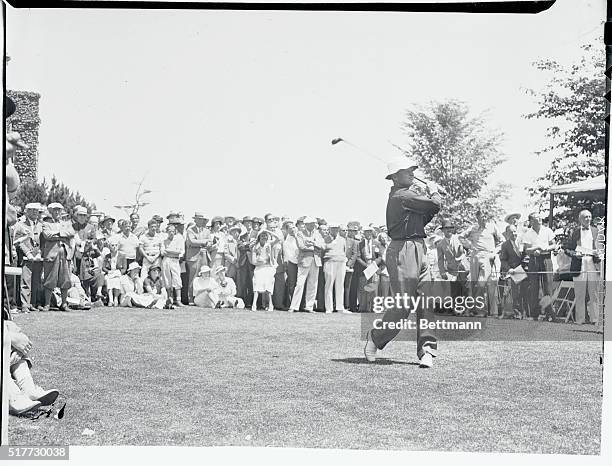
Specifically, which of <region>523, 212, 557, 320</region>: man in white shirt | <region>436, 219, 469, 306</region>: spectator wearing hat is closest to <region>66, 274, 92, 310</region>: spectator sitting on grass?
<region>436, 219, 469, 306</region>: spectator wearing hat

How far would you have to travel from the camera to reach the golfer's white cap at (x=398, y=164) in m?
4.01

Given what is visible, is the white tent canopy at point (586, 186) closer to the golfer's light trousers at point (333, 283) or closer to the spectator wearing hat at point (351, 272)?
the spectator wearing hat at point (351, 272)

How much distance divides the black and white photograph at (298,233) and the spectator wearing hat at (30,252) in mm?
11

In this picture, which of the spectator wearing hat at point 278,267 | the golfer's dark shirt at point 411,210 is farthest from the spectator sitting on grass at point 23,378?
the golfer's dark shirt at point 411,210

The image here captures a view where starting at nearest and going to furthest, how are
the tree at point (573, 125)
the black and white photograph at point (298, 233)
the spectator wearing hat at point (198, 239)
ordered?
the tree at point (573, 125), the black and white photograph at point (298, 233), the spectator wearing hat at point (198, 239)

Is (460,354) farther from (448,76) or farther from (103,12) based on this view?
(103,12)

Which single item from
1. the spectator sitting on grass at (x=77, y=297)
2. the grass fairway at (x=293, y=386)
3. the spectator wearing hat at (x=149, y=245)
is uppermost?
the spectator wearing hat at (x=149, y=245)

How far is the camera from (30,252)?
159 inches

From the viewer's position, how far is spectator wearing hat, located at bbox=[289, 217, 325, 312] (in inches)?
160

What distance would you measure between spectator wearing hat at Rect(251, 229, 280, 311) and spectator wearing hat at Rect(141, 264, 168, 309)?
46 cm

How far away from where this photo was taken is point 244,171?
158 inches

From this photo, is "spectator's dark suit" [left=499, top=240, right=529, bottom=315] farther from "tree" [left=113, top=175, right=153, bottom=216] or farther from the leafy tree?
the leafy tree

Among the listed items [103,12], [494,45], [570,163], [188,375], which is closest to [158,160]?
[103,12]

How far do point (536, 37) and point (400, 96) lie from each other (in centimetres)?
68
